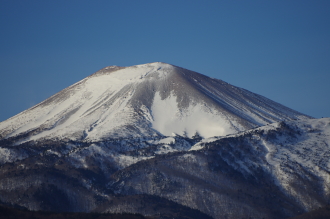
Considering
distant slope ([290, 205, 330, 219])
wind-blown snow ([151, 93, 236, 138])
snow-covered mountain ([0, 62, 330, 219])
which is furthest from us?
wind-blown snow ([151, 93, 236, 138])

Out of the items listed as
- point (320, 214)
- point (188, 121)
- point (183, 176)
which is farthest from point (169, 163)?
point (320, 214)

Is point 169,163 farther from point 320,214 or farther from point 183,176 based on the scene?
point 320,214

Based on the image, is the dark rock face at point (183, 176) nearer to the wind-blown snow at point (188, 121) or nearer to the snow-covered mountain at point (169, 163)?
the snow-covered mountain at point (169, 163)

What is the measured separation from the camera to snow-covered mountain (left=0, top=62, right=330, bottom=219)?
123750 mm

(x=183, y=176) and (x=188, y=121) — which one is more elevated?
(x=188, y=121)

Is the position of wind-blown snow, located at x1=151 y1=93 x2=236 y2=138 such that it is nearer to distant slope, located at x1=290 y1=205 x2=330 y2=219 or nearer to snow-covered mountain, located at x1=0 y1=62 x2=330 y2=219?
snow-covered mountain, located at x1=0 y1=62 x2=330 y2=219

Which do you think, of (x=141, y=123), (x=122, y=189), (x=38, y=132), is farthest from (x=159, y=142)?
(x=38, y=132)

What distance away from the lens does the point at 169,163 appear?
469ft

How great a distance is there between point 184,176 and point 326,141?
50875mm

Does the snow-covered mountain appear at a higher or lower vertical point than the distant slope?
higher

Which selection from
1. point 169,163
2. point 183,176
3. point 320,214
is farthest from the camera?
point 169,163

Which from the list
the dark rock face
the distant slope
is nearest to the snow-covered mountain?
the dark rock face

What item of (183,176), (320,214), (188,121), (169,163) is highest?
(188,121)

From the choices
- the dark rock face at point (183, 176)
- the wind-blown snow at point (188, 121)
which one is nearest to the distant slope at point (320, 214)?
the dark rock face at point (183, 176)
